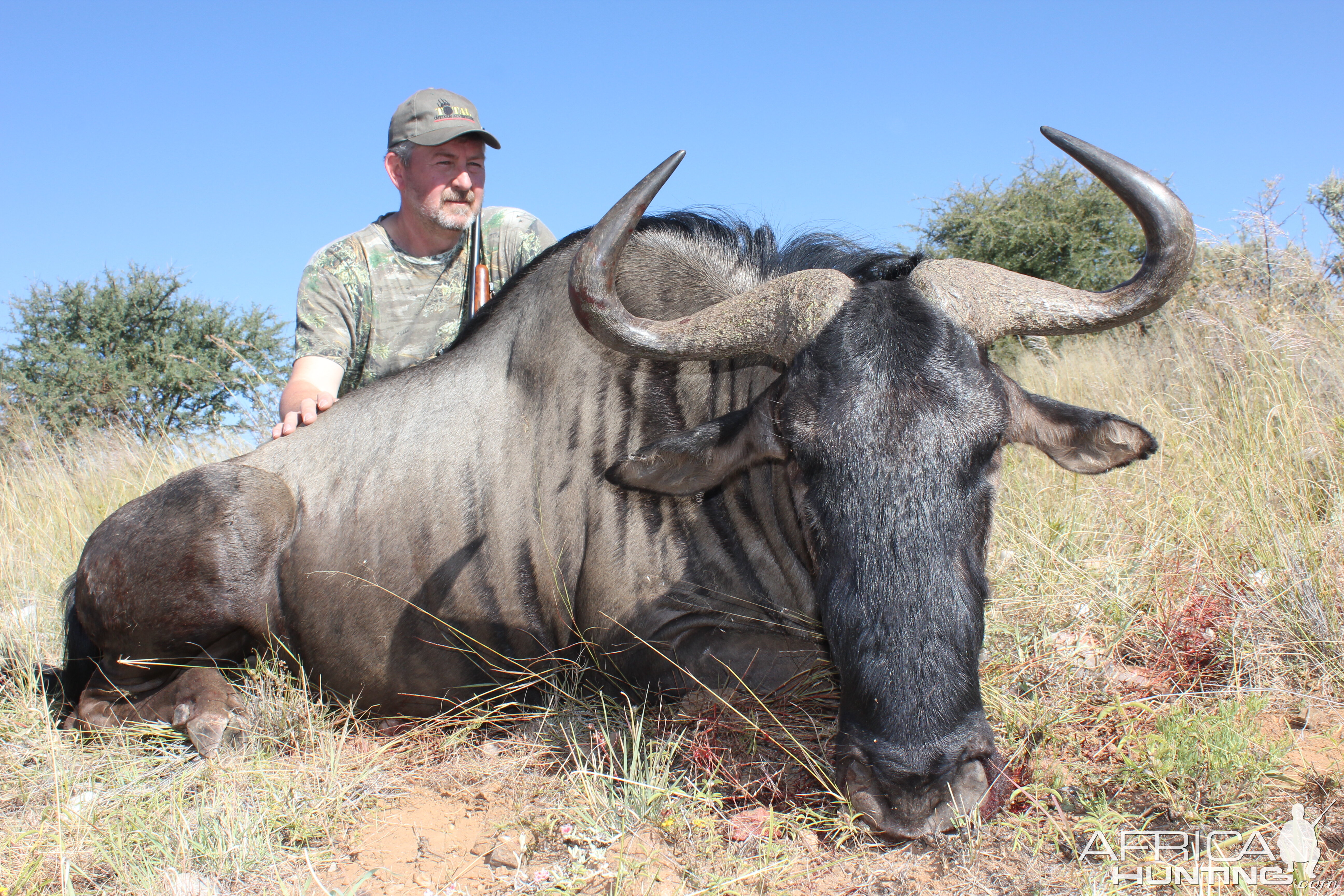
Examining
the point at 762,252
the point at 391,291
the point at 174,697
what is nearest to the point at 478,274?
the point at 391,291

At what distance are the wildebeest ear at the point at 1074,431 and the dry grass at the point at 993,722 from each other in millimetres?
783

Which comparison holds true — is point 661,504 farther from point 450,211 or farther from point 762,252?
point 450,211

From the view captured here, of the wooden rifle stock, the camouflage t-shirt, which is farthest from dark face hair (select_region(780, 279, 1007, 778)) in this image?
the wooden rifle stock

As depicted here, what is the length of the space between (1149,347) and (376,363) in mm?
7149

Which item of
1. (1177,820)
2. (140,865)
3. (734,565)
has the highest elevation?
(734,565)

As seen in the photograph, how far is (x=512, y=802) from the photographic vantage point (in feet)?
9.11

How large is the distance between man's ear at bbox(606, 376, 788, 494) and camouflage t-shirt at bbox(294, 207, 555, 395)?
261 centimetres

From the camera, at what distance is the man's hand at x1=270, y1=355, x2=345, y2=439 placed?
4223 mm

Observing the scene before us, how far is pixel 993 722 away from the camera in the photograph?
2.86m

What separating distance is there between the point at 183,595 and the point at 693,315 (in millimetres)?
2410

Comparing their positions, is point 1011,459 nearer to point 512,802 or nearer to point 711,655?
point 711,655

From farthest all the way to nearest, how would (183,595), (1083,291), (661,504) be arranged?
(183,595) < (661,504) < (1083,291)

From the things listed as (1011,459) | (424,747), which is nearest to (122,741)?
(424,747)

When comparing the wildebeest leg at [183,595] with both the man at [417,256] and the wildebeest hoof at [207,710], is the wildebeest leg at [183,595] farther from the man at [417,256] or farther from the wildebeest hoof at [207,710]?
the man at [417,256]
